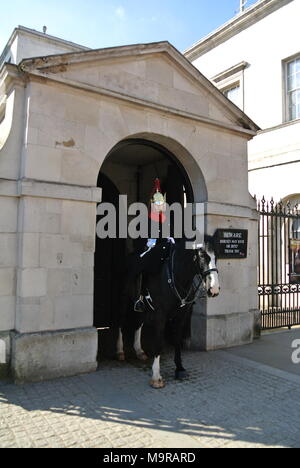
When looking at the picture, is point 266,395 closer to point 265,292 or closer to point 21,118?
point 265,292

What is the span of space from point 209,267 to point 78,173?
243 centimetres

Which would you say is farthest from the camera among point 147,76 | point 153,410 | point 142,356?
point 147,76

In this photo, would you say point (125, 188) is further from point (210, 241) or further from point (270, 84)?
point (270, 84)

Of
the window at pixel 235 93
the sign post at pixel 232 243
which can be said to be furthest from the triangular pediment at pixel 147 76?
the window at pixel 235 93

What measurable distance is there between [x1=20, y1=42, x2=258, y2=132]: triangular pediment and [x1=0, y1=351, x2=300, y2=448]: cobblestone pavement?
14.4ft

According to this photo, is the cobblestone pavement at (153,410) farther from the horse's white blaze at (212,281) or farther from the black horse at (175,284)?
the horse's white blaze at (212,281)

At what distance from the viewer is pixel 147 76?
636 cm

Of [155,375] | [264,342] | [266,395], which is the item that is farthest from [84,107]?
[264,342]

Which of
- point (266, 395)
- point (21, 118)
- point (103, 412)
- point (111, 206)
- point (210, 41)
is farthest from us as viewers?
point (210, 41)

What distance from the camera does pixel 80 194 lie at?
18.0ft

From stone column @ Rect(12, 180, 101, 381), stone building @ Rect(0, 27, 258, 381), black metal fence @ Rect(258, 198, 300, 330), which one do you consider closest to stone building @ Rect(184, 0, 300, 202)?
black metal fence @ Rect(258, 198, 300, 330)

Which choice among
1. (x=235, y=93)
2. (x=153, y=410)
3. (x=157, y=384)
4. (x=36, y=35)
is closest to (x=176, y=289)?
(x=157, y=384)

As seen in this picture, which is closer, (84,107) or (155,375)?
(155,375)
